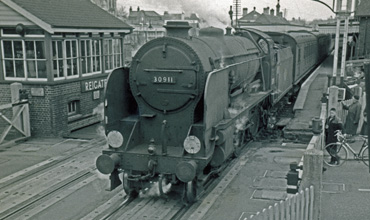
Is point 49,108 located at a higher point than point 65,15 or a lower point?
lower

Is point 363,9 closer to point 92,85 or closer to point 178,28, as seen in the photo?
point 92,85

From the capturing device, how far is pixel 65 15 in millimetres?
A: 13359

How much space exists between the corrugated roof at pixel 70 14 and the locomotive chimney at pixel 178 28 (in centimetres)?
544

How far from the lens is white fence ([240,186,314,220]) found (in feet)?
15.3

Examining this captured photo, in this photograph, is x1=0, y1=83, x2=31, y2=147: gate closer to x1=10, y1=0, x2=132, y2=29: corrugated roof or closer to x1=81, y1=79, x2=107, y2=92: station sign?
x1=81, y1=79, x2=107, y2=92: station sign

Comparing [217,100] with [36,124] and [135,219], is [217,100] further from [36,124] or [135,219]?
[36,124]

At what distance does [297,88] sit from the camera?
19.7m

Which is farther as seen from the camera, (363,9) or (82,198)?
(363,9)

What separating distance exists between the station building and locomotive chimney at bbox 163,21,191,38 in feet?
17.9

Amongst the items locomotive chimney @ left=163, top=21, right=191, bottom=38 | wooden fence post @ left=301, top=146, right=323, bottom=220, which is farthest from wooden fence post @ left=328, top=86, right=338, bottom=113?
wooden fence post @ left=301, top=146, right=323, bottom=220

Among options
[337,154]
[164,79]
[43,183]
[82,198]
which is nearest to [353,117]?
[337,154]

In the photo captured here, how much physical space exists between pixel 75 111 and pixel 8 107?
2.60m

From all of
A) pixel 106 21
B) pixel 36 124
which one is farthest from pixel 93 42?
pixel 36 124

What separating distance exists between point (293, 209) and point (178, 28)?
4.10 metres
